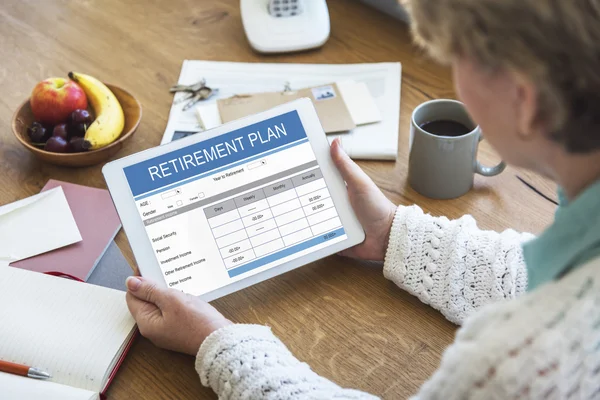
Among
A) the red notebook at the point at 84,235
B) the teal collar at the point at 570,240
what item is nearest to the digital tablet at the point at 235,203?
the red notebook at the point at 84,235

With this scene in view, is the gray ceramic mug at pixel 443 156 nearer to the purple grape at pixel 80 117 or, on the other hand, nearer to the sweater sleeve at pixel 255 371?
the sweater sleeve at pixel 255 371

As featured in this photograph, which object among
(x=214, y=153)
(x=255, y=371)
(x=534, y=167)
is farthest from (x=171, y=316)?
(x=534, y=167)

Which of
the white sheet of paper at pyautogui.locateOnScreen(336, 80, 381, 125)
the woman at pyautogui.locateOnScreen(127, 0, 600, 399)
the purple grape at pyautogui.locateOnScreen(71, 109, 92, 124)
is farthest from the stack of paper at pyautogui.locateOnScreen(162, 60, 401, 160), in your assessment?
the woman at pyautogui.locateOnScreen(127, 0, 600, 399)

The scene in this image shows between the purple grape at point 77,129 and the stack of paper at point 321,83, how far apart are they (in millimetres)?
130

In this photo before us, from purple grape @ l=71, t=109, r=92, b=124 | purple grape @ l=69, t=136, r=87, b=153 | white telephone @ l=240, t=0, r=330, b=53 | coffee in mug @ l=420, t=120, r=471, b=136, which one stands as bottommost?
coffee in mug @ l=420, t=120, r=471, b=136

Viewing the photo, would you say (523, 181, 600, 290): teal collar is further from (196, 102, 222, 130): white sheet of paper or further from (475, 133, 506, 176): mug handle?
(196, 102, 222, 130): white sheet of paper

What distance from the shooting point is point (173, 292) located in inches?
32.9

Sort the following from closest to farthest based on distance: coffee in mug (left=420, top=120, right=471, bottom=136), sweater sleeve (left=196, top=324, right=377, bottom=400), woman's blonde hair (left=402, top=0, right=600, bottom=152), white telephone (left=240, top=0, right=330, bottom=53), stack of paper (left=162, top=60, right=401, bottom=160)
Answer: woman's blonde hair (left=402, top=0, right=600, bottom=152) < sweater sleeve (left=196, top=324, right=377, bottom=400) < coffee in mug (left=420, top=120, right=471, bottom=136) < stack of paper (left=162, top=60, right=401, bottom=160) < white telephone (left=240, top=0, right=330, bottom=53)

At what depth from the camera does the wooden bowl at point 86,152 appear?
3.39ft

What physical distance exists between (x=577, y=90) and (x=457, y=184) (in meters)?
0.49

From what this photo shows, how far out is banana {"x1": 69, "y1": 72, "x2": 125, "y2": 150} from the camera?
1.04 meters

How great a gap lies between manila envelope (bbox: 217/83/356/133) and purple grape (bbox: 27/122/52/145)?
0.29 meters

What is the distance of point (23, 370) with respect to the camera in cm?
78

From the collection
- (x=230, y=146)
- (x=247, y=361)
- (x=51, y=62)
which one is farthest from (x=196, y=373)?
(x=51, y=62)
